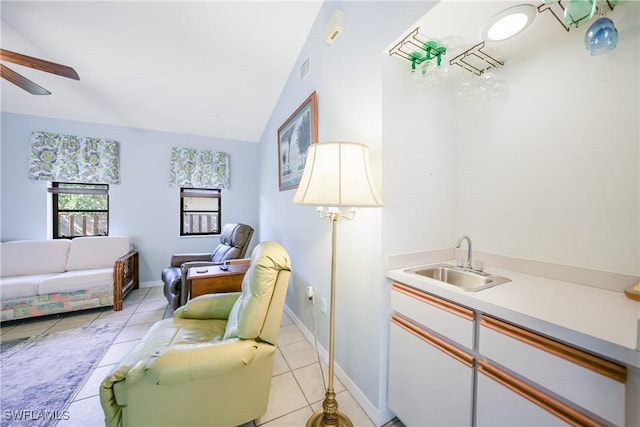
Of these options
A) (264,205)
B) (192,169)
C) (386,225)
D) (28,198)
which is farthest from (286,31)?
(28,198)

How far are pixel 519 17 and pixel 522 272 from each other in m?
1.36

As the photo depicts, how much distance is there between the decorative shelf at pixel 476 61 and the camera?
139 cm

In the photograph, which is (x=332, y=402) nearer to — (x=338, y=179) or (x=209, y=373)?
(x=209, y=373)

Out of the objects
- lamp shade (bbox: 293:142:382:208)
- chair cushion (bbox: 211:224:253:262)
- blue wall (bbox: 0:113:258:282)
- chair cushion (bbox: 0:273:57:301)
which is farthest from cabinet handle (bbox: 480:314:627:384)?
chair cushion (bbox: 0:273:57:301)

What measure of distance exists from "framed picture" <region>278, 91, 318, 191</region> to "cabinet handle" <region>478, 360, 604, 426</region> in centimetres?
185

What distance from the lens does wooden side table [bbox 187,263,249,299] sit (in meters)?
2.24

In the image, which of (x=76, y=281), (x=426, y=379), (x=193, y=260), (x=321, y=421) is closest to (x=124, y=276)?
(x=76, y=281)

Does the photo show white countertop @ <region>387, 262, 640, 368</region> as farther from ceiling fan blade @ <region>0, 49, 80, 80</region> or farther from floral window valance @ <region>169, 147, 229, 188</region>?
floral window valance @ <region>169, 147, 229, 188</region>

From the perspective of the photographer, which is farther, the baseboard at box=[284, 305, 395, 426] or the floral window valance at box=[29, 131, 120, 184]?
the floral window valance at box=[29, 131, 120, 184]

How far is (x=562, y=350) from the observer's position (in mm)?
756

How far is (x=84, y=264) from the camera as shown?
9.95 ft

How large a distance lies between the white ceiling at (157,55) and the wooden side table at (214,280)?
226cm

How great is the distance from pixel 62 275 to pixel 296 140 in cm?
310

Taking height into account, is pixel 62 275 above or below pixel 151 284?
above
